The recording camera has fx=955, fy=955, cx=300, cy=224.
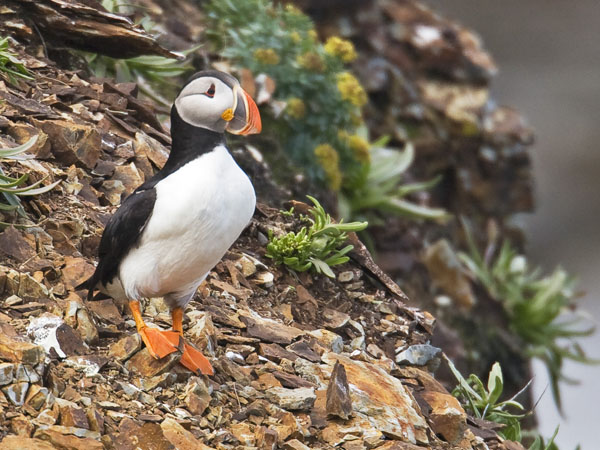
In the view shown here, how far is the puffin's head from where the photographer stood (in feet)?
13.5

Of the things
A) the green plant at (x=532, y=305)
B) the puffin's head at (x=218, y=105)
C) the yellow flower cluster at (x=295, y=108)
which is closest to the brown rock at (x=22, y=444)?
the puffin's head at (x=218, y=105)

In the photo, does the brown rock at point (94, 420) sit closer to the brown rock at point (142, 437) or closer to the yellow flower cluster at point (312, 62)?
the brown rock at point (142, 437)

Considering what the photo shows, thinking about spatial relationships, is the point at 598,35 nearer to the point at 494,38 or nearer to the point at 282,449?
the point at 494,38

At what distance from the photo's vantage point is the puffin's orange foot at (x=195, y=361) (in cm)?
432

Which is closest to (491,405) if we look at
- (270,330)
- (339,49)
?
(270,330)

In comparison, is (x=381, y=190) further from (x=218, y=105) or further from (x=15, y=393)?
(x=15, y=393)

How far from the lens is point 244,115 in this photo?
4.11 m

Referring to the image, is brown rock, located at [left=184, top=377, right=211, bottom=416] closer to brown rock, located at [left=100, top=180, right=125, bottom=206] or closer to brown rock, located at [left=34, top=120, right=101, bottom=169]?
brown rock, located at [left=100, top=180, right=125, bottom=206]

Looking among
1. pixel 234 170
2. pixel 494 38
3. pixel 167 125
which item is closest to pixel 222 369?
pixel 234 170

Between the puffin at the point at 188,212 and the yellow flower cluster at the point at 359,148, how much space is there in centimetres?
390

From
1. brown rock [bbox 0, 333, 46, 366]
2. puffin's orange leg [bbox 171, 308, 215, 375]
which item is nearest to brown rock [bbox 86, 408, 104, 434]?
brown rock [bbox 0, 333, 46, 366]

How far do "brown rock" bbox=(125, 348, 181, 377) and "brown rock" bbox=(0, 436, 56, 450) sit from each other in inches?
28.7

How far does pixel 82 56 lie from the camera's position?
6605 millimetres

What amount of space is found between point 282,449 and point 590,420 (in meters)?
9.16
